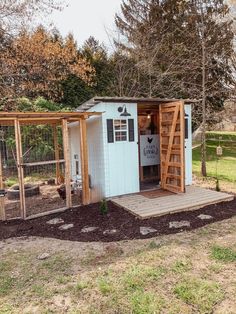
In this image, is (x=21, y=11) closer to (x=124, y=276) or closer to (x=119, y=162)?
(x=119, y=162)

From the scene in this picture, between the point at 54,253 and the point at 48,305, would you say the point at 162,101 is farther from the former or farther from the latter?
the point at 48,305

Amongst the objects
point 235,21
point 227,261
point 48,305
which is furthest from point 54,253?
point 235,21

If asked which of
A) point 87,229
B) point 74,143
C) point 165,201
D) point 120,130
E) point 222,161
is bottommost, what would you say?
point 87,229

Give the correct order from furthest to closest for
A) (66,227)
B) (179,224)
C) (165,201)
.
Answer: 1. (165,201)
2. (66,227)
3. (179,224)

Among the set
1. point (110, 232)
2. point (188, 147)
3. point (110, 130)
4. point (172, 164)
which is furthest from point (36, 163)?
point (188, 147)

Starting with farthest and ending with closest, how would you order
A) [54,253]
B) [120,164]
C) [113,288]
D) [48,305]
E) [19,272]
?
[120,164] → [54,253] → [19,272] → [113,288] → [48,305]

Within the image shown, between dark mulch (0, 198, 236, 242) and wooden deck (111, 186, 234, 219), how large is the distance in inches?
5.4

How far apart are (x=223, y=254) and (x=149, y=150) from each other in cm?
478

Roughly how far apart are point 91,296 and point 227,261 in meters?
1.77

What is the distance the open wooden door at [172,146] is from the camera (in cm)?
627

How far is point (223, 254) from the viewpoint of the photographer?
347 cm

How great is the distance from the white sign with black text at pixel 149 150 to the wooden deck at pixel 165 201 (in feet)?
4.59

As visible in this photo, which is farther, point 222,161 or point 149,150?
point 222,161

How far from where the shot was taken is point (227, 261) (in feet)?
10.8
